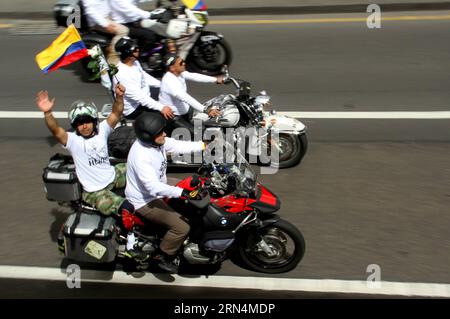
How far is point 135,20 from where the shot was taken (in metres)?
11.1

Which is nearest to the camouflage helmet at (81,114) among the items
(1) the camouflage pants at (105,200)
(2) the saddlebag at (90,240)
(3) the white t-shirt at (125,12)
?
(1) the camouflage pants at (105,200)

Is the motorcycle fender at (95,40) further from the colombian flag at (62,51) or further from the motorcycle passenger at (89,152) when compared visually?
the motorcycle passenger at (89,152)

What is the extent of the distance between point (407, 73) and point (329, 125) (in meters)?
2.69

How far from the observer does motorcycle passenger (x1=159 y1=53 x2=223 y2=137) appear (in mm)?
8273

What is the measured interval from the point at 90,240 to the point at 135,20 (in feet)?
→ 19.8

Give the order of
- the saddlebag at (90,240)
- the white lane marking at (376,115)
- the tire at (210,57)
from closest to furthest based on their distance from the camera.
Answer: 1. the saddlebag at (90,240)
2. the white lane marking at (376,115)
3. the tire at (210,57)

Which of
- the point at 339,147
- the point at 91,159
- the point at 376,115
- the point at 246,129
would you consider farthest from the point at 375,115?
the point at 91,159

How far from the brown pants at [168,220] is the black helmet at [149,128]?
2.40 ft

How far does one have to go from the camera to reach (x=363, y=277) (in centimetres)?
651

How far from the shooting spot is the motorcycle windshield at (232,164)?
20.9ft

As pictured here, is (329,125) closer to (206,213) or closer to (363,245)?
(363,245)

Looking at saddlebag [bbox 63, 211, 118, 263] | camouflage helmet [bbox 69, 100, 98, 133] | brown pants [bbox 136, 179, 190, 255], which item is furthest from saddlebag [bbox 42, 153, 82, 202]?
brown pants [bbox 136, 179, 190, 255]

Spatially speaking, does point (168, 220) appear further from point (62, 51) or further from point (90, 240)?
point (62, 51)

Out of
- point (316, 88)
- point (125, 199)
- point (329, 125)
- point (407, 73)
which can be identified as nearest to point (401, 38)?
point (407, 73)
